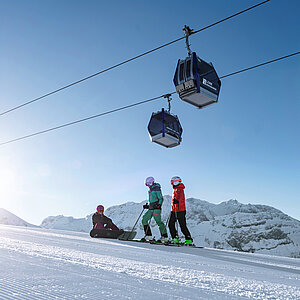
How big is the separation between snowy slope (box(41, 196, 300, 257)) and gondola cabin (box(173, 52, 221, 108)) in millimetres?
84354

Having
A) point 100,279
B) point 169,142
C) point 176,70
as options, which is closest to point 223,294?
point 100,279

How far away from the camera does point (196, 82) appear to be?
609 cm

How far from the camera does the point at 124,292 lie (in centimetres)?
133

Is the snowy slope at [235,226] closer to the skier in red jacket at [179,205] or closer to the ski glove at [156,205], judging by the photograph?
the ski glove at [156,205]

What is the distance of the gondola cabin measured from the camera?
6125mm

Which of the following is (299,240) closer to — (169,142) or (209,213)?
(209,213)

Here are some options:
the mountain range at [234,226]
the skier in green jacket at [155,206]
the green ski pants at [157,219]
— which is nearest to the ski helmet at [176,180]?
the skier in green jacket at [155,206]

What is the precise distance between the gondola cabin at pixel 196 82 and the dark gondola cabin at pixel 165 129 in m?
1.61

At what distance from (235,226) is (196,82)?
136055 millimetres

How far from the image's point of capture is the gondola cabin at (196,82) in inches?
241

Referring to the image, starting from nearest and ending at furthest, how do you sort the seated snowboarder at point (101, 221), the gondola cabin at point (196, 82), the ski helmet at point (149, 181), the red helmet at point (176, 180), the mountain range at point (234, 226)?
1. the gondola cabin at point (196, 82)
2. the red helmet at point (176, 180)
3. the ski helmet at point (149, 181)
4. the seated snowboarder at point (101, 221)
5. the mountain range at point (234, 226)

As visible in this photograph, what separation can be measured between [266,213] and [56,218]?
121m

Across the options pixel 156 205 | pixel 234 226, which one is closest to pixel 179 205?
pixel 156 205

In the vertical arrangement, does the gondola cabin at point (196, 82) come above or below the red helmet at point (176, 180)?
above
